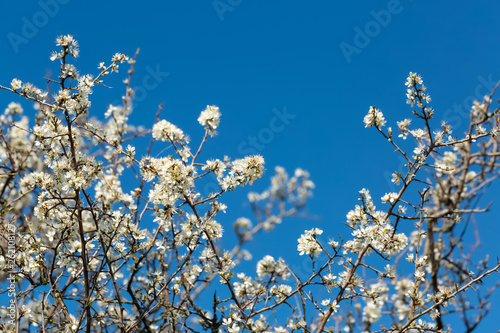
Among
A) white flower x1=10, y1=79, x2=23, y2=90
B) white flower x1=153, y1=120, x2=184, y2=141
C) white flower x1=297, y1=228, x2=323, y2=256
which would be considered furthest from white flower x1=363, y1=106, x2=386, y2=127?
white flower x1=10, y1=79, x2=23, y2=90

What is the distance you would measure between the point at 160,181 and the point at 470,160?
4719 mm

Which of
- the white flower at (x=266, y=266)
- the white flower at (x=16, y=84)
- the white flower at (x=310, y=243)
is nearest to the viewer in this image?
the white flower at (x=16, y=84)

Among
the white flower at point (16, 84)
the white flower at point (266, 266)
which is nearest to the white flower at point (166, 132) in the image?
the white flower at point (16, 84)

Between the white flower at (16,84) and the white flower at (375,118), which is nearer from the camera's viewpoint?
the white flower at (16,84)

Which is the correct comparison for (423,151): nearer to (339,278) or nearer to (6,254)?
(339,278)

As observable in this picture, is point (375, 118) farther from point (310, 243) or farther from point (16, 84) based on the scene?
point (16, 84)

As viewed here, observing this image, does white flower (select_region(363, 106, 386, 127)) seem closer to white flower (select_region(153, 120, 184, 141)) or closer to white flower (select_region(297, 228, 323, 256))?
white flower (select_region(297, 228, 323, 256))

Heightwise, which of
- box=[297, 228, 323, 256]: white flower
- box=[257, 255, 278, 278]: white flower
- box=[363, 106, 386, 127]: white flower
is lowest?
box=[297, 228, 323, 256]: white flower

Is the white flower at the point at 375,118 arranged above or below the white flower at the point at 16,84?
below

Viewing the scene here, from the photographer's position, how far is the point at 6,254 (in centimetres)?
375

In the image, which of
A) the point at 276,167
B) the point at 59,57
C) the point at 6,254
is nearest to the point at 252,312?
the point at 6,254

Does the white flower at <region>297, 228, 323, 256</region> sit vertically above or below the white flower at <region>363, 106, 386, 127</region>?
below

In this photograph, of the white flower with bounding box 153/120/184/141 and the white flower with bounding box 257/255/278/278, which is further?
the white flower with bounding box 257/255/278/278

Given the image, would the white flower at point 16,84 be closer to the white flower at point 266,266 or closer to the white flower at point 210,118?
the white flower at point 210,118
